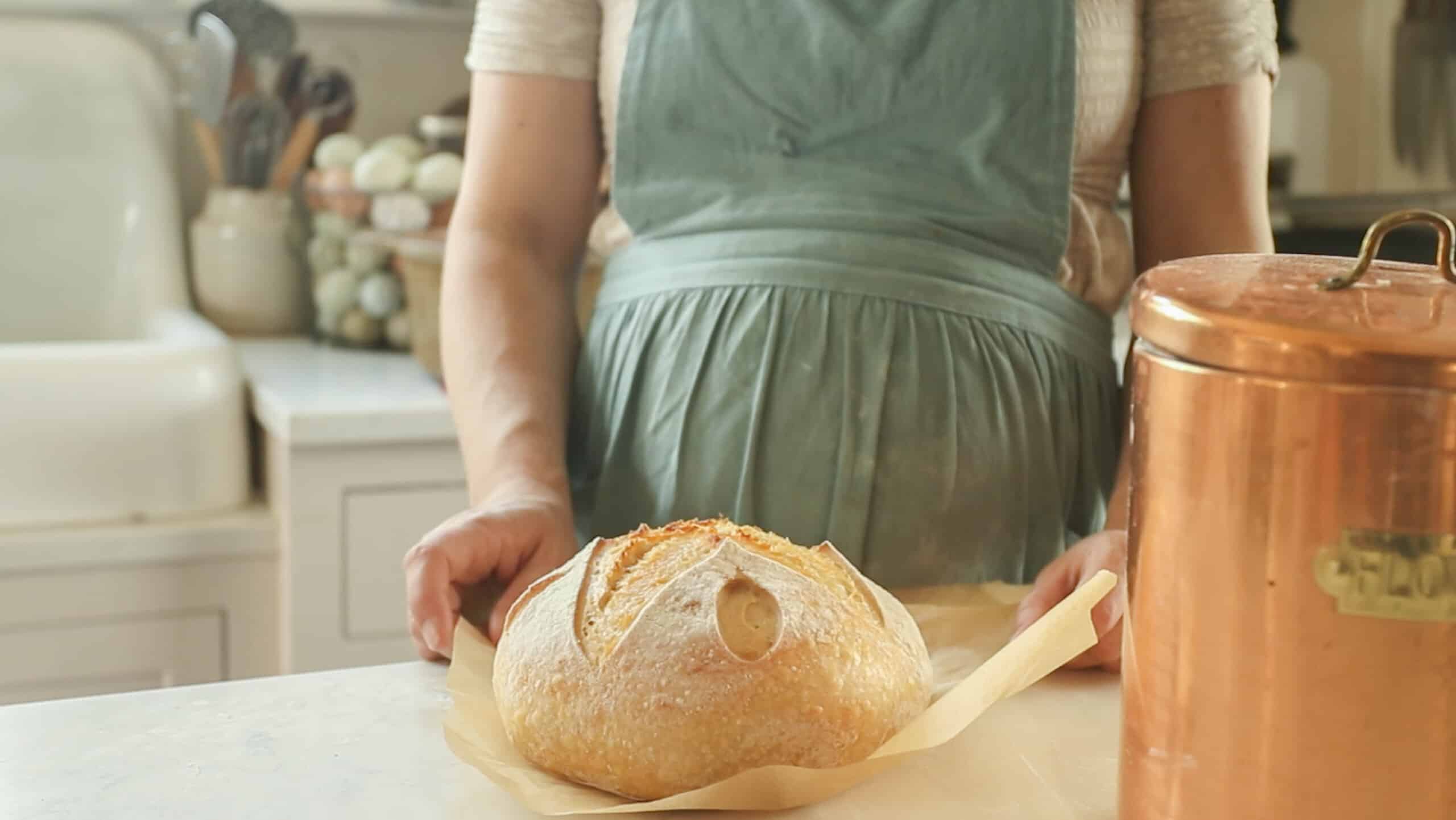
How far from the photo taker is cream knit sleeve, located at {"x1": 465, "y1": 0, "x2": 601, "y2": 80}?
0.85m

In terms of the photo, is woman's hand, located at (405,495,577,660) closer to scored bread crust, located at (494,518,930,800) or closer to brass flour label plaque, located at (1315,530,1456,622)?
scored bread crust, located at (494,518,930,800)

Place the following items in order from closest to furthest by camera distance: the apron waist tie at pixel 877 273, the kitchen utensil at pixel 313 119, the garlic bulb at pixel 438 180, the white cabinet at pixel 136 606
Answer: the apron waist tie at pixel 877 273 → the white cabinet at pixel 136 606 → the garlic bulb at pixel 438 180 → the kitchen utensil at pixel 313 119

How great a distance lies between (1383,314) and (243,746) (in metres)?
0.43

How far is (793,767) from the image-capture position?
521 mm

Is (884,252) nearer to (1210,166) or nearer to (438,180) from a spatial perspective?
(1210,166)

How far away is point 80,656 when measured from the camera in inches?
55.5

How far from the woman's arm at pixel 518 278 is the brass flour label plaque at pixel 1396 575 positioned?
468 millimetres

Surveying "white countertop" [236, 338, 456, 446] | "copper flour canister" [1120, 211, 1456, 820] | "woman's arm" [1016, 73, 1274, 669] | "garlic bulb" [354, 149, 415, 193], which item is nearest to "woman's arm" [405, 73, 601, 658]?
"woman's arm" [1016, 73, 1274, 669]

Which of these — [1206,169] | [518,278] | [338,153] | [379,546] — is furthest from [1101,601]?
[338,153]

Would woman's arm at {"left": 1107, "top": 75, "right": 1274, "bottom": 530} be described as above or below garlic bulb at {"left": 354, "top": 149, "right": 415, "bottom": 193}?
above

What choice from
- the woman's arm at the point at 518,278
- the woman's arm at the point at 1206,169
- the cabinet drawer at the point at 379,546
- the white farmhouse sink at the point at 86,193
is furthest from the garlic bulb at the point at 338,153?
the woman's arm at the point at 1206,169

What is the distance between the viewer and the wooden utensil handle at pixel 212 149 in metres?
1.74

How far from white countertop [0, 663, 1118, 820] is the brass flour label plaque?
0.19 metres

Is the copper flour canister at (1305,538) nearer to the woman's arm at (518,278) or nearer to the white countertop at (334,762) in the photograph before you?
the white countertop at (334,762)
